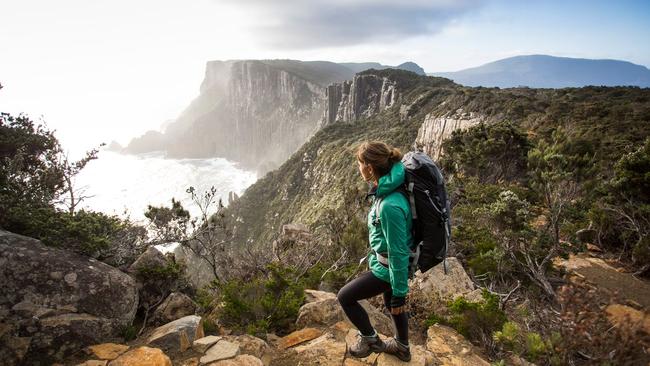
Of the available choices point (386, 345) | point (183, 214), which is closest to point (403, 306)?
point (386, 345)

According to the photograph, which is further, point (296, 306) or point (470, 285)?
point (470, 285)

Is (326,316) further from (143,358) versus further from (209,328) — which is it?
(143,358)

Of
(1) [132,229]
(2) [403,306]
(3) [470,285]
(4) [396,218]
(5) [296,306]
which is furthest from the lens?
(1) [132,229]

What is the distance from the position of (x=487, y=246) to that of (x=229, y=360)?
6.27 m

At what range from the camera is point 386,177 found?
274 centimetres

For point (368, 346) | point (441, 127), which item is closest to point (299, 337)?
point (368, 346)

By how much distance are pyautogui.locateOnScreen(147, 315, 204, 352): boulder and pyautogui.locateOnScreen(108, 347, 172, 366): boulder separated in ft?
0.78

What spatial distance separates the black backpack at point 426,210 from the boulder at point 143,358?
8.63 feet

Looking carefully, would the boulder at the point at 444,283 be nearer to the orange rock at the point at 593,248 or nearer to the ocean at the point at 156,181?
the orange rock at the point at 593,248

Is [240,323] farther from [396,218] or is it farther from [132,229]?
[132,229]

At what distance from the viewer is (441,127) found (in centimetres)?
4009

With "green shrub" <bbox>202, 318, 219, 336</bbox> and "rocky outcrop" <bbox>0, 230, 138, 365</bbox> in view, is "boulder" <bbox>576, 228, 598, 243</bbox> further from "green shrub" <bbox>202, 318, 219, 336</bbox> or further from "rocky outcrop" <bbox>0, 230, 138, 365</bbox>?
"rocky outcrop" <bbox>0, 230, 138, 365</bbox>

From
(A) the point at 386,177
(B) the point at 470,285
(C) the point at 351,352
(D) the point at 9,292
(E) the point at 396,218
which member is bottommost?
(B) the point at 470,285

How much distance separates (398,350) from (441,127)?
39919mm
